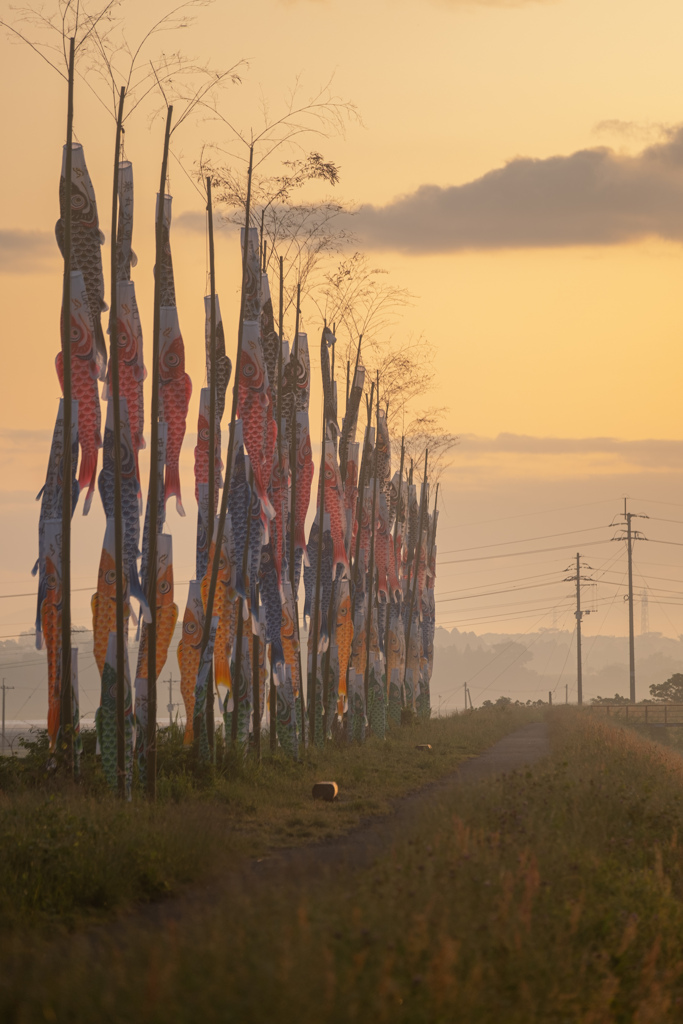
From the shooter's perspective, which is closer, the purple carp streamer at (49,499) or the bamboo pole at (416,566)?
the purple carp streamer at (49,499)

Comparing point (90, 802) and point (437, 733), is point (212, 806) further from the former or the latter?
point (437, 733)

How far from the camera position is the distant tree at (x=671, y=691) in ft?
238

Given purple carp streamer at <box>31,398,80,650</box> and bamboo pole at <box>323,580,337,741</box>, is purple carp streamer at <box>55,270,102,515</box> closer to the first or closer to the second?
purple carp streamer at <box>31,398,80,650</box>

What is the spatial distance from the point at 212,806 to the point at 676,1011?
719cm

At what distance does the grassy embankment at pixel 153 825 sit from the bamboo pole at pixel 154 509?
802 mm

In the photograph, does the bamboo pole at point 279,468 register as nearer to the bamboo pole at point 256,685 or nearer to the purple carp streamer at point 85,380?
the bamboo pole at point 256,685

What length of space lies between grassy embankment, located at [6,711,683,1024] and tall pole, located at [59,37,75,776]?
524cm

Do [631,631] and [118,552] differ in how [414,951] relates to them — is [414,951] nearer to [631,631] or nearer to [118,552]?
[118,552]

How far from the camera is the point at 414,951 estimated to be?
553 centimetres

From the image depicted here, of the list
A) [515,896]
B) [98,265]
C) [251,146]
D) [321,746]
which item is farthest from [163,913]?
[321,746]

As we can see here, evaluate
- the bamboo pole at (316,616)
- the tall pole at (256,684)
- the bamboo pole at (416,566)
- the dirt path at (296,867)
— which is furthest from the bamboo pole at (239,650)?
the bamboo pole at (416,566)

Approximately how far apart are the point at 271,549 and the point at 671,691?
59589mm

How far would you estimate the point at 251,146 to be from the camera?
16.7m

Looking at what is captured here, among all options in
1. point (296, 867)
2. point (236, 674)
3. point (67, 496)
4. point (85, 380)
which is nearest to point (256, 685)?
point (236, 674)
